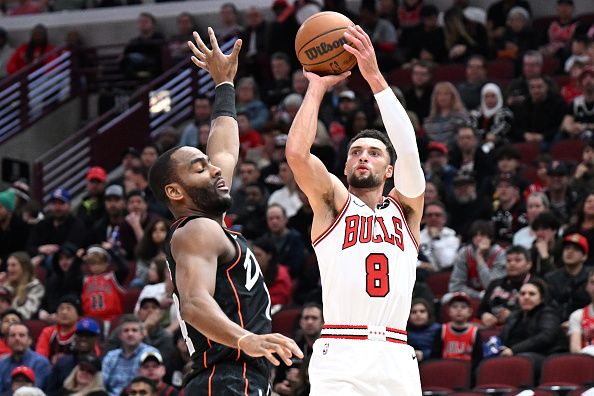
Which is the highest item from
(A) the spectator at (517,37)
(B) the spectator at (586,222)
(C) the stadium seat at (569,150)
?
(A) the spectator at (517,37)

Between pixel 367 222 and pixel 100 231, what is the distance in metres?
9.18

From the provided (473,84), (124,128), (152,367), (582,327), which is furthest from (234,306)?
(124,128)

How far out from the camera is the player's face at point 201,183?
6.25m

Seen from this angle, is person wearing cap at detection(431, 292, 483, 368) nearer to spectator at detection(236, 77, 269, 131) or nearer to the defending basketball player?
the defending basketball player

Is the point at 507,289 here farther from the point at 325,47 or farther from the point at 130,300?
the point at 325,47

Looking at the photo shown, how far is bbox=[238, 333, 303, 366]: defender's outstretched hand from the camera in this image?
17.4ft

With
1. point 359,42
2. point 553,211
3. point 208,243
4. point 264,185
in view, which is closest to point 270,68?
point 264,185

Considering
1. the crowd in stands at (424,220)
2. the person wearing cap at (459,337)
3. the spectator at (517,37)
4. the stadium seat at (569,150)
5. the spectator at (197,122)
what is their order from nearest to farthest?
the person wearing cap at (459,337) < the crowd in stands at (424,220) < the stadium seat at (569,150) < the spectator at (197,122) < the spectator at (517,37)

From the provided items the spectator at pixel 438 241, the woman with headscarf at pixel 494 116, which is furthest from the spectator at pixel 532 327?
the woman with headscarf at pixel 494 116

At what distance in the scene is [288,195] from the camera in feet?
49.7

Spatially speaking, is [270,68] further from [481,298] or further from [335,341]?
[335,341]

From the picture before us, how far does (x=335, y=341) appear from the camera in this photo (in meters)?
7.08

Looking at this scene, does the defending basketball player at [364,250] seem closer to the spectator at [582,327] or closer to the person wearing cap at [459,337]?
the spectator at [582,327]

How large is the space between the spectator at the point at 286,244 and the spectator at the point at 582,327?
357cm
